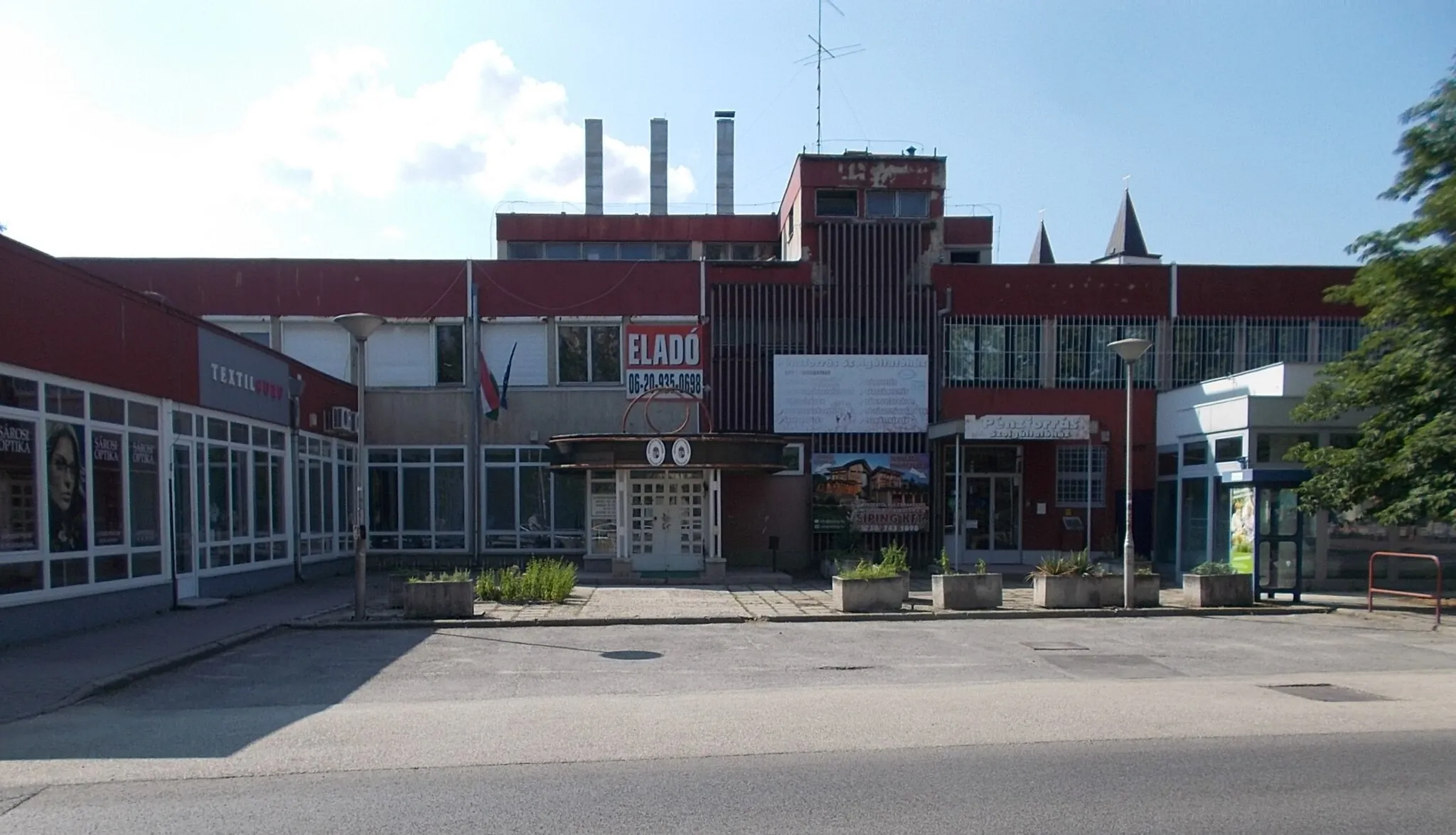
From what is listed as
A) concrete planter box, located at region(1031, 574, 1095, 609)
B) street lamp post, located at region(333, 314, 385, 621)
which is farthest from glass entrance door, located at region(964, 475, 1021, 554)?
street lamp post, located at region(333, 314, 385, 621)

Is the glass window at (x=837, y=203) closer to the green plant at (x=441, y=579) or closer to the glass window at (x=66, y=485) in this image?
the green plant at (x=441, y=579)

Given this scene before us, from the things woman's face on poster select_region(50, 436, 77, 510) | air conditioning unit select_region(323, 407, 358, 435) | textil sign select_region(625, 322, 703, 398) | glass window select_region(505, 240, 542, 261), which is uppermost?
glass window select_region(505, 240, 542, 261)

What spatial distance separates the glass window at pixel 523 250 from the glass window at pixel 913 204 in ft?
51.1

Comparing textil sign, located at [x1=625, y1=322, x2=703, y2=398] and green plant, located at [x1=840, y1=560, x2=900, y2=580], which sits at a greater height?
textil sign, located at [x1=625, y1=322, x2=703, y2=398]

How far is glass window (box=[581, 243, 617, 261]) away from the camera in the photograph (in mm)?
37656

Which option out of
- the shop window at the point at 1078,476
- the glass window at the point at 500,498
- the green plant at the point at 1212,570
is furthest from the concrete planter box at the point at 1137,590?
the glass window at the point at 500,498

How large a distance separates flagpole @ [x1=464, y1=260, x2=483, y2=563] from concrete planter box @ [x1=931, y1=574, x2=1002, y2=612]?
13.0m

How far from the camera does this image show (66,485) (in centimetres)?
1377

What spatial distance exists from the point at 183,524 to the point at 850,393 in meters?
15.2

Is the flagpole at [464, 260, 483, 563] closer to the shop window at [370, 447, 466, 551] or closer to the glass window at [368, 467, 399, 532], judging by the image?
the shop window at [370, 447, 466, 551]

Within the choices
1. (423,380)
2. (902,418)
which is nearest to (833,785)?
(902,418)

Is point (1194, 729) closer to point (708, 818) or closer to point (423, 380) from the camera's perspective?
point (708, 818)

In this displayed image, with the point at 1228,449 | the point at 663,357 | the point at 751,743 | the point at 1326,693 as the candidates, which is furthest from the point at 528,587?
the point at 1228,449

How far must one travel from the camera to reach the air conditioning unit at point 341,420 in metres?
24.1
